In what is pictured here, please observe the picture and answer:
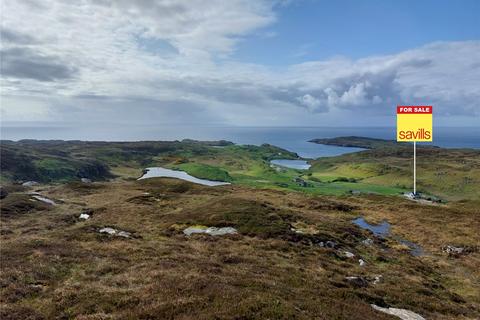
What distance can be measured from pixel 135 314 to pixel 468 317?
21393 mm

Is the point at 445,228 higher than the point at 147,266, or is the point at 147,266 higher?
the point at 147,266

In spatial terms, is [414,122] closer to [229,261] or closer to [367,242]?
[367,242]

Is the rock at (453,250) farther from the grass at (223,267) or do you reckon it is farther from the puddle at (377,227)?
the puddle at (377,227)

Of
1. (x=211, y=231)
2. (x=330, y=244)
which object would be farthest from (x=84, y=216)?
(x=330, y=244)

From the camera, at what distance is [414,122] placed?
4262 centimetres

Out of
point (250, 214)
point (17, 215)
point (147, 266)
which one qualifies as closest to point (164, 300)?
point (147, 266)

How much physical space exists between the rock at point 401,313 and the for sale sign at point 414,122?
25.8 meters

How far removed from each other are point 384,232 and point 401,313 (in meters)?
37.4

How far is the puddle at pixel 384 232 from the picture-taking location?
4634 cm

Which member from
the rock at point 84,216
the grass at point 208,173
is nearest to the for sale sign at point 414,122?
the rock at point 84,216

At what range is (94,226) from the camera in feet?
140

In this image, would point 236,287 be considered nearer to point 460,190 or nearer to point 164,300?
point 164,300

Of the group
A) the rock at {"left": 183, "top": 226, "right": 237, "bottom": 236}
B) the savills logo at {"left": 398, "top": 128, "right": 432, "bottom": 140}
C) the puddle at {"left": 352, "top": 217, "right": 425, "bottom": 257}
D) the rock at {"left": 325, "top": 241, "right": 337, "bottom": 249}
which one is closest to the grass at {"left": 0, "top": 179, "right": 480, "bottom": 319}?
the rock at {"left": 325, "top": 241, "right": 337, "bottom": 249}

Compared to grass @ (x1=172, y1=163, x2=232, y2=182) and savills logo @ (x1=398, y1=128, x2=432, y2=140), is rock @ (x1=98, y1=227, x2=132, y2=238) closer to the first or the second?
savills logo @ (x1=398, y1=128, x2=432, y2=140)
